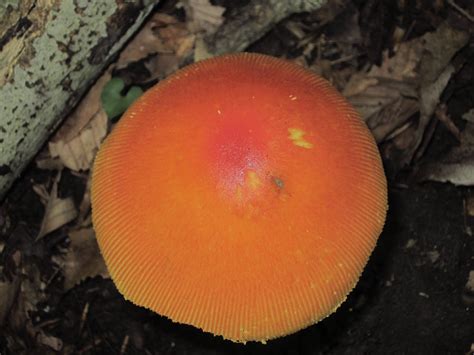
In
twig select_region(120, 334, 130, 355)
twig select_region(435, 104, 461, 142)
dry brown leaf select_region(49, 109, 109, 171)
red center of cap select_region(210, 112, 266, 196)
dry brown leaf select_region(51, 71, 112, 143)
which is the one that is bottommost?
twig select_region(120, 334, 130, 355)

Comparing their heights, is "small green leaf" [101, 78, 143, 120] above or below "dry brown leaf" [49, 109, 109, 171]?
above

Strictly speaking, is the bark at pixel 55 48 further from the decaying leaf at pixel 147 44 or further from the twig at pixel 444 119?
the twig at pixel 444 119

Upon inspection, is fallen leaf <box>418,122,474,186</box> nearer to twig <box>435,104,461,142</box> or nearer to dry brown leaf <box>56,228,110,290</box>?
twig <box>435,104,461,142</box>

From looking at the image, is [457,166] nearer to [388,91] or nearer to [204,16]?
[388,91]

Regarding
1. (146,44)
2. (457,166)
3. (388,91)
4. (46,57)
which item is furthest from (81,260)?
(457,166)

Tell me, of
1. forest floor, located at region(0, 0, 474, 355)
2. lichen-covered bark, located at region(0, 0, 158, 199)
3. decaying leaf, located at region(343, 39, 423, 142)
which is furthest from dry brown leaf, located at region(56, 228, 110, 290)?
decaying leaf, located at region(343, 39, 423, 142)

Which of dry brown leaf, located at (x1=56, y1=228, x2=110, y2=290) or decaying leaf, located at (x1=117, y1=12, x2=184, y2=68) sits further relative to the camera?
decaying leaf, located at (x1=117, y1=12, x2=184, y2=68)

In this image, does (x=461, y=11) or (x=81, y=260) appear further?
(x=461, y=11)
